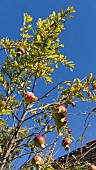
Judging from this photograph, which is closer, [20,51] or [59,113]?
[59,113]

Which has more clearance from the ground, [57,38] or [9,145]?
[57,38]

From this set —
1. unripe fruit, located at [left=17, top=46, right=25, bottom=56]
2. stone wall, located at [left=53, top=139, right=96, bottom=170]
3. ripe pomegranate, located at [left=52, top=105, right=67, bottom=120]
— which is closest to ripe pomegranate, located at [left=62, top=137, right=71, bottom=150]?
stone wall, located at [left=53, top=139, right=96, bottom=170]

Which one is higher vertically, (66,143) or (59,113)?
(66,143)

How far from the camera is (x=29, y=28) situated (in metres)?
4.28

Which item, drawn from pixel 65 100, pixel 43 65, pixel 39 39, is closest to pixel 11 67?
pixel 43 65

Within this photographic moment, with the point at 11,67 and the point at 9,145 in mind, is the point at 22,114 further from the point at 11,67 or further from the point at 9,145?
the point at 11,67

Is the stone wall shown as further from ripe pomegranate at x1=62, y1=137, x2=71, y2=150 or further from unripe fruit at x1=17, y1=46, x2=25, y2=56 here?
unripe fruit at x1=17, y1=46, x2=25, y2=56

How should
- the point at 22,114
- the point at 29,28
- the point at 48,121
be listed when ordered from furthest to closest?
1. the point at 29,28
2. the point at 48,121
3. the point at 22,114

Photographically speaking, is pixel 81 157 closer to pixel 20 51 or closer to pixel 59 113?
pixel 59 113

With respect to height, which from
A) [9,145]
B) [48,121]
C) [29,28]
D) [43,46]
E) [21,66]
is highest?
[29,28]

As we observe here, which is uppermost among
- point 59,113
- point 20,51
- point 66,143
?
point 20,51

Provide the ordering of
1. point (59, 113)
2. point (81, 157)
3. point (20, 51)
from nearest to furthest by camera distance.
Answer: point (59, 113) → point (81, 157) → point (20, 51)

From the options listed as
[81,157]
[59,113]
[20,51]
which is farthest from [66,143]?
[20,51]

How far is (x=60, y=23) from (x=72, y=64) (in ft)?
1.80
